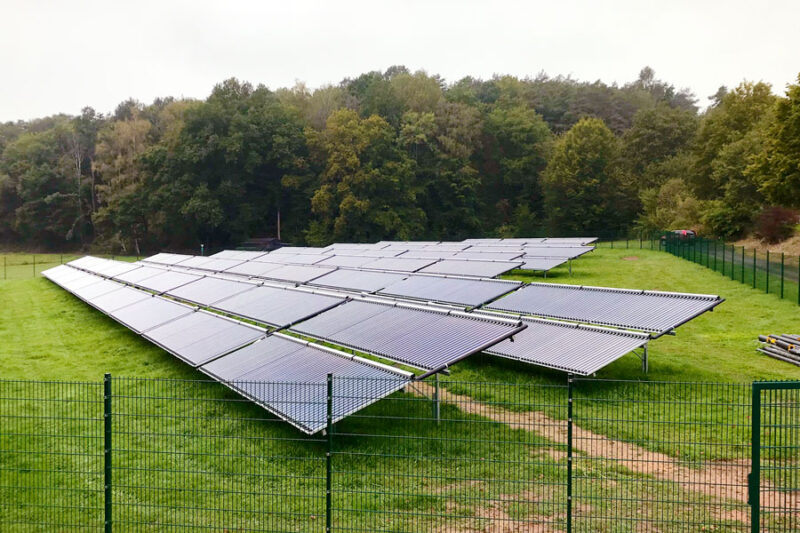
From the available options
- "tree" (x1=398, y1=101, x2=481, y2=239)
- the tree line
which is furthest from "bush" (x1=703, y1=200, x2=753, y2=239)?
"tree" (x1=398, y1=101, x2=481, y2=239)

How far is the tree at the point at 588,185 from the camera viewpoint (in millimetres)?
71188

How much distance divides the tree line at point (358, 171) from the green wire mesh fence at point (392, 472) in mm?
55450

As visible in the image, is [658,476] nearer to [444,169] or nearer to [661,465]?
[661,465]

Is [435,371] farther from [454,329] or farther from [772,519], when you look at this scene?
[772,519]

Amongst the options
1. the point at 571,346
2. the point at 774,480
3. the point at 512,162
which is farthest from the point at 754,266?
the point at 512,162

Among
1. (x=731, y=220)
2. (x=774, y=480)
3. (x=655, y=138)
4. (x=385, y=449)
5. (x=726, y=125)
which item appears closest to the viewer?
(x=774, y=480)

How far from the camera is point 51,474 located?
8.54m

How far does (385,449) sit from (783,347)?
11.2m

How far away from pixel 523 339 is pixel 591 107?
87877 mm

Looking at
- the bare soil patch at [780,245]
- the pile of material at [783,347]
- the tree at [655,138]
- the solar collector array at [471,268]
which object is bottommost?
the pile of material at [783,347]

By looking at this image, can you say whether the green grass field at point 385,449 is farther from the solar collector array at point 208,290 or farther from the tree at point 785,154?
the tree at point 785,154

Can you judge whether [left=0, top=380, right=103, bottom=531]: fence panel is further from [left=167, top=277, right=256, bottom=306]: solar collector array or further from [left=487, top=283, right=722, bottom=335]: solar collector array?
[left=487, top=283, right=722, bottom=335]: solar collector array

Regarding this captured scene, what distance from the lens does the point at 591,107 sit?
9306 centimetres

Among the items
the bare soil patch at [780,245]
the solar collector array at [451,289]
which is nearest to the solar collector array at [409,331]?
the solar collector array at [451,289]
